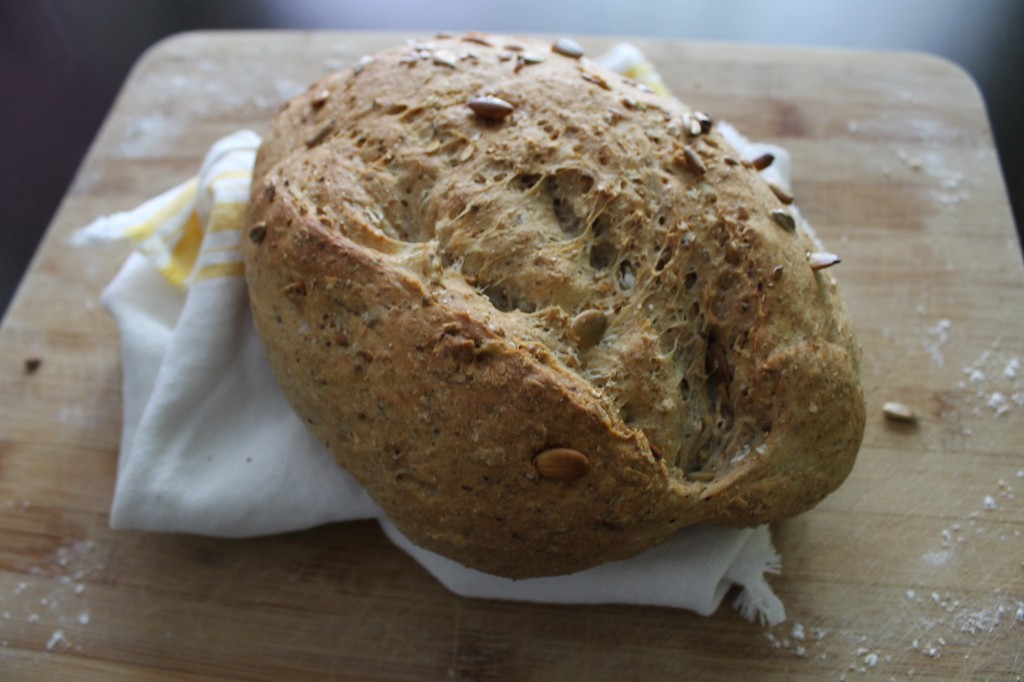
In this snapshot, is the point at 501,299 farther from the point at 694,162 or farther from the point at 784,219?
the point at 784,219

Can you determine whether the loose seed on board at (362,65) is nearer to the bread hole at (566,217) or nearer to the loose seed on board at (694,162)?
the bread hole at (566,217)

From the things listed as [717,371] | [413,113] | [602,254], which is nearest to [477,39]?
[413,113]

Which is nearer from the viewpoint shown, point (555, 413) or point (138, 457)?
point (555, 413)

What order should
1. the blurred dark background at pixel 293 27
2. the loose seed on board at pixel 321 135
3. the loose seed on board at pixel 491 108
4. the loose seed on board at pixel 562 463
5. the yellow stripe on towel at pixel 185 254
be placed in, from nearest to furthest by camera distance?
1. the loose seed on board at pixel 562 463
2. the loose seed on board at pixel 491 108
3. the loose seed on board at pixel 321 135
4. the yellow stripe on towel at pixel 185 254
5. the blurred dark background at pixel 293 27

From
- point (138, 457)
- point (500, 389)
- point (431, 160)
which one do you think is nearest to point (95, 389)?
point (138, 457)

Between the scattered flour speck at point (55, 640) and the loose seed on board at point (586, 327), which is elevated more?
the loose seed on board at point (586, 327)

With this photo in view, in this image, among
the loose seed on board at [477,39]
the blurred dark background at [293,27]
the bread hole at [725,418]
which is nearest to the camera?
the bread hole at [725,418]

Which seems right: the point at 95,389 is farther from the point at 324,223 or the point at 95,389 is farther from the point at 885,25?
the point at 885,25

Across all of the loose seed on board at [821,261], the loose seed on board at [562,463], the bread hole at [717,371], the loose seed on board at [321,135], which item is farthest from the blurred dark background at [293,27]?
the loose seed on board at [562,463]
